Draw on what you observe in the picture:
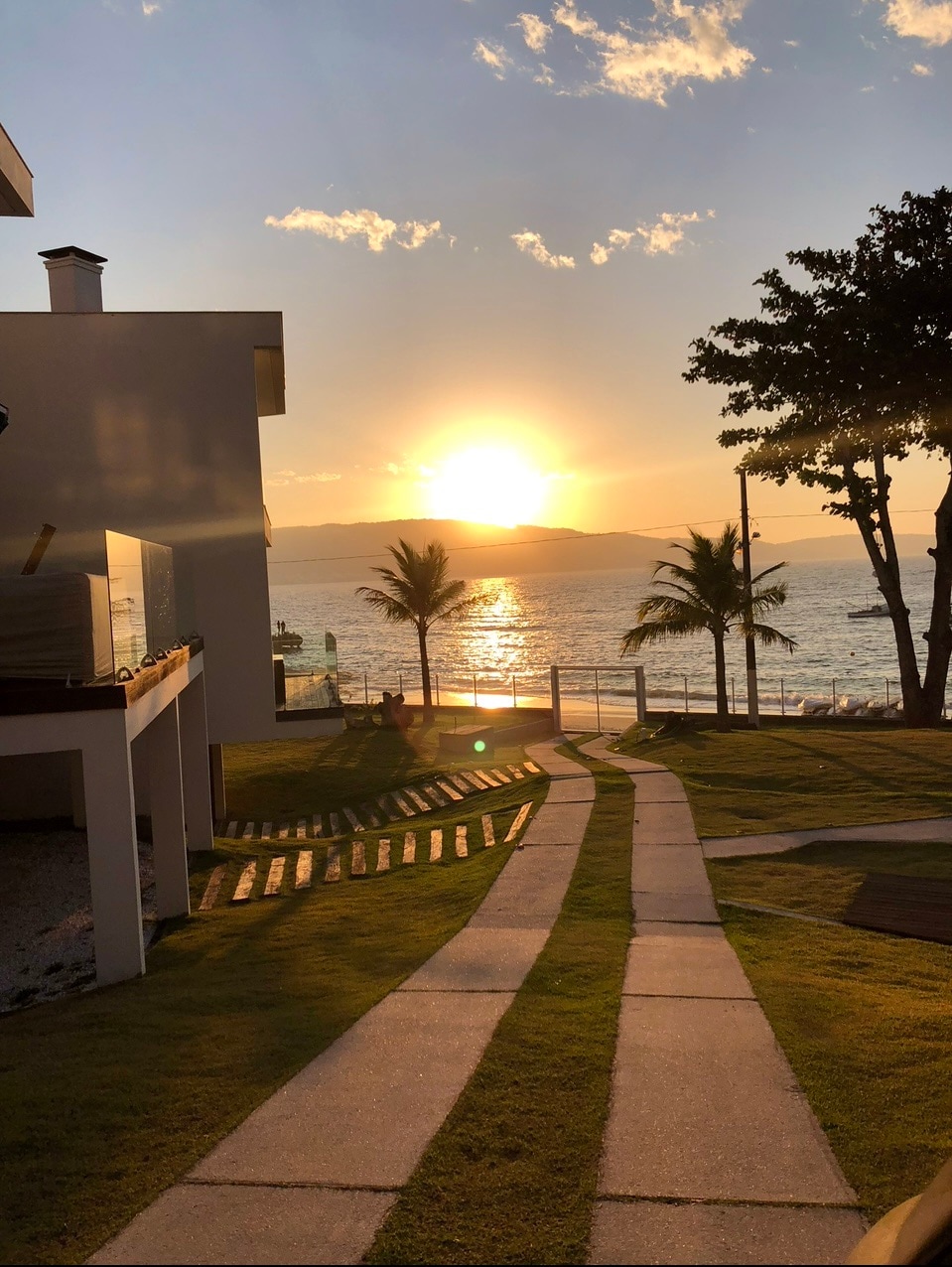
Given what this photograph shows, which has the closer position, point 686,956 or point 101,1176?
point 101,1176

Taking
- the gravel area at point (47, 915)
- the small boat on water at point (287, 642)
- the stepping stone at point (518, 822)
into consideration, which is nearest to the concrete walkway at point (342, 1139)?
the gravel area at point (47, 915)

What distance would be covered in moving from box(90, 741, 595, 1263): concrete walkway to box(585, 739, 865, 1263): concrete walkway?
37.8 inches

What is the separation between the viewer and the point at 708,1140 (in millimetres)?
4969

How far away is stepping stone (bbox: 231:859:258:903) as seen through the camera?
43.3ft

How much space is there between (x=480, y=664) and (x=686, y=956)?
303 feet

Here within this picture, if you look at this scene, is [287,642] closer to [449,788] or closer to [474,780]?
[449,788]

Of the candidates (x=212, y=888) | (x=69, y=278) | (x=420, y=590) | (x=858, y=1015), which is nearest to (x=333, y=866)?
(x=212, y=888)

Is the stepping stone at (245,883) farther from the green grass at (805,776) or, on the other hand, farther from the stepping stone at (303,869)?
the green grass at (805,776)

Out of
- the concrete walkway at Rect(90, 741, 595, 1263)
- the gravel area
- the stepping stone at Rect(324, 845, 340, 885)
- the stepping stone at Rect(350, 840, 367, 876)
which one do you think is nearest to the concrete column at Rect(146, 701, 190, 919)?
the gravel area

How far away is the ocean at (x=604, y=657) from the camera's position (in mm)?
60500

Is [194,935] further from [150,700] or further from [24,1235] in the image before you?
[24,1235]

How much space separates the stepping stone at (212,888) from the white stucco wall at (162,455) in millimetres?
3434

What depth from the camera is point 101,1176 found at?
466 cm

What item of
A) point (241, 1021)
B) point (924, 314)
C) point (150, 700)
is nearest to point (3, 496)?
point (150, 700)
